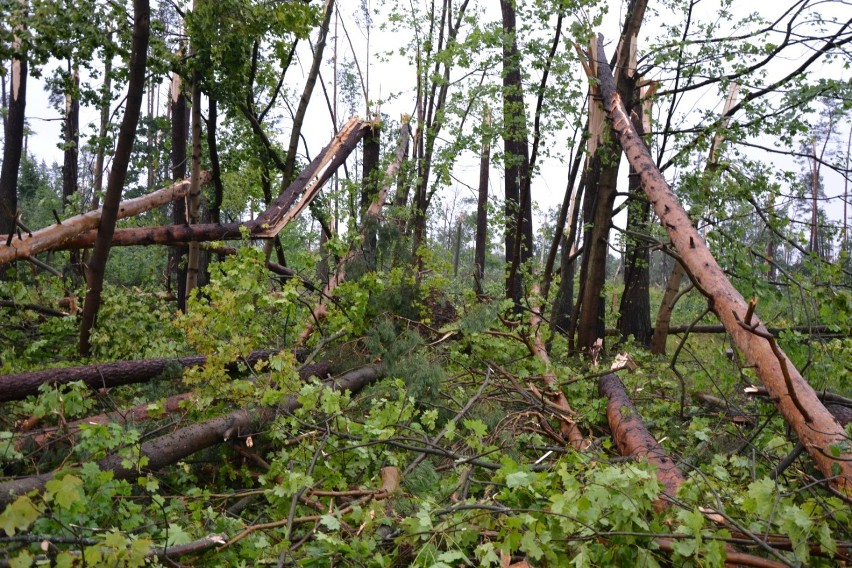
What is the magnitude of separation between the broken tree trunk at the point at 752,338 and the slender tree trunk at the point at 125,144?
14.2 feet

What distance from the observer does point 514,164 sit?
832 cm

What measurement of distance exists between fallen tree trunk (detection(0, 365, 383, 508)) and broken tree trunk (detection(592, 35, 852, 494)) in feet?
9.14

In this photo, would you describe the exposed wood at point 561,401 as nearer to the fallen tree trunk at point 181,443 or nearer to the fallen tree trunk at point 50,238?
the fallen tree trunk at point 181,443

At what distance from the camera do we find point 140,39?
498 centimetres

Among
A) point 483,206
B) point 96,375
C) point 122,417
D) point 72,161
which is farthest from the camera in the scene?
point 483,206

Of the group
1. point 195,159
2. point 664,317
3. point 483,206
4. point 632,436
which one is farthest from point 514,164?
point 483,206

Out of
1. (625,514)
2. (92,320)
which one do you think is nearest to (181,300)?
(92,320)

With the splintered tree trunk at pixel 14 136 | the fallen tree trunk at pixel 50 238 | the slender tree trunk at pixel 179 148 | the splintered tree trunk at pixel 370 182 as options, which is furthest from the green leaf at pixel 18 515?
the splintered tree trunk at pixel 14 136

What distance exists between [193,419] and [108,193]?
2.49m

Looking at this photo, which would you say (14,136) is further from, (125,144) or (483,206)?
(483,206)

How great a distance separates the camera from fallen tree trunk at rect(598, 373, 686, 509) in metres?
3.19

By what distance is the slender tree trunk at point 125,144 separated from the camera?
4961mm

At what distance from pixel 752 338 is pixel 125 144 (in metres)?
5.05

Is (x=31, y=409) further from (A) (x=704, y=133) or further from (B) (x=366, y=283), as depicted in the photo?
(A) (x=704, y=133)
